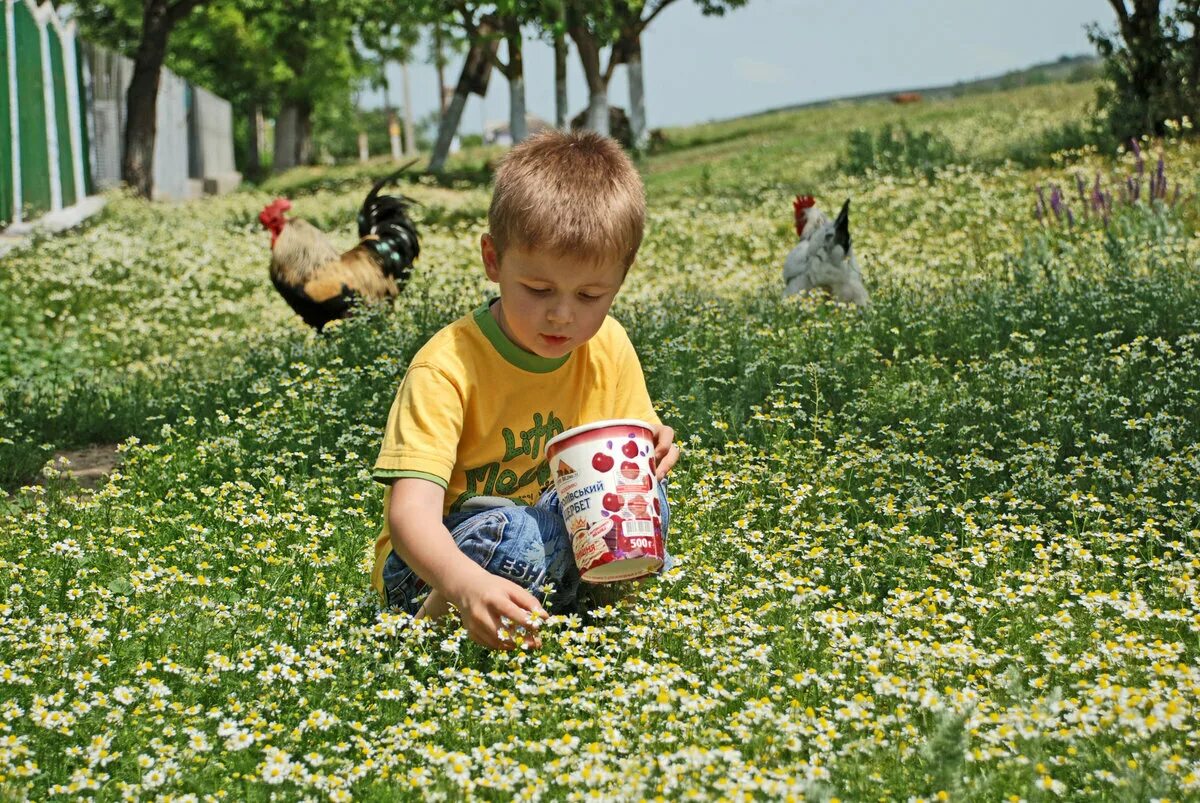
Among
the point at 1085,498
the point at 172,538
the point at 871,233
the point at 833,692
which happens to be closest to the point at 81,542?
the point at 172,538

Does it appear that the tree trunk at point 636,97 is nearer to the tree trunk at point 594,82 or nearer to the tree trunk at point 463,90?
the tree trunk at point 463,90

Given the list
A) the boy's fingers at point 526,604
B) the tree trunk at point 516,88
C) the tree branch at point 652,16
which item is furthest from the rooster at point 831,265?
the tree branch at point 652,16

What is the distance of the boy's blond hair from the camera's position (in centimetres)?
354

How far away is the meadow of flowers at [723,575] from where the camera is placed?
9.46ft

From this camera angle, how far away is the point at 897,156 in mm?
17969

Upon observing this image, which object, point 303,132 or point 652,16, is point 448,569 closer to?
point 652,16

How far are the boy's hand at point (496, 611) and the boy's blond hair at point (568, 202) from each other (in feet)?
3.23

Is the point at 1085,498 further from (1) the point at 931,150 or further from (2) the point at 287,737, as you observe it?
(1) the point at 931,150

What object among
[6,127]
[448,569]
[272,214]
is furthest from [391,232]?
[6,127]

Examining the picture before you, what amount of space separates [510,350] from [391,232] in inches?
266

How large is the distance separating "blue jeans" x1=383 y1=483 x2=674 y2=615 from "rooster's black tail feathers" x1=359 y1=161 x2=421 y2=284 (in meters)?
5.93

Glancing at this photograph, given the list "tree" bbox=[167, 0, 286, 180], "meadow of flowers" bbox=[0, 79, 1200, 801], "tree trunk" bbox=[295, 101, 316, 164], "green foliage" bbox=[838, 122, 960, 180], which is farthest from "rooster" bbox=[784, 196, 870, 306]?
"tree trunk" bbox=[295, 101, 316, 164]

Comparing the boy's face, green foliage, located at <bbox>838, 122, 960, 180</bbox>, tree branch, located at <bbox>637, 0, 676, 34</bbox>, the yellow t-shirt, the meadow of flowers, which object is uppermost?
tree branch, located at <bbox>637, 0, 676, 34</bbox>

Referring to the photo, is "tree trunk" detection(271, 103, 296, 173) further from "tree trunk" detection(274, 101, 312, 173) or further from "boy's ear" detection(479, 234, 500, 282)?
"boy's ear" detection(479, 234, 500, 282)
